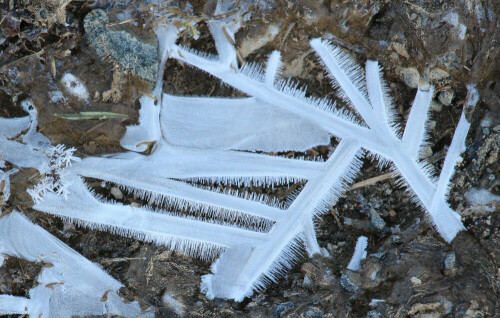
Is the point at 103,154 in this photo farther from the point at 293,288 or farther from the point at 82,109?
the point at 293,288

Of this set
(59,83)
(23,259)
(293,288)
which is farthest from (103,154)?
(293,288)

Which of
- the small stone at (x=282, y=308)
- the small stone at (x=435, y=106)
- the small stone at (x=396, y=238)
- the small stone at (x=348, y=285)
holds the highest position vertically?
the small stone at (x=435, y=106)

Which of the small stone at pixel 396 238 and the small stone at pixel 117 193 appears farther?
Answer: the small stone at pixel 117 193

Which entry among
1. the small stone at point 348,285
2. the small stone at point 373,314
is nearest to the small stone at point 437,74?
the small stone at point 348,285

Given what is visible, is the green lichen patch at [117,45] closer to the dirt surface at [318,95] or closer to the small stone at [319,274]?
the dirt surface at [318,95]

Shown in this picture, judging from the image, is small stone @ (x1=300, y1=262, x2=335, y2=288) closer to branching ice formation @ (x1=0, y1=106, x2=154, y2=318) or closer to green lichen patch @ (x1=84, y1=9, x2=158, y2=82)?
branching ice formation @ (x1=0, y1=106, x2=154, y2=318)

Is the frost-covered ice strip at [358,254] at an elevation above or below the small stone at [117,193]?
above

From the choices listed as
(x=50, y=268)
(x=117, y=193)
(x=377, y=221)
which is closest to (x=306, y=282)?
(x=377, y=221)

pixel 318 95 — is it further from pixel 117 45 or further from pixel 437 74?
pixel 117 45
